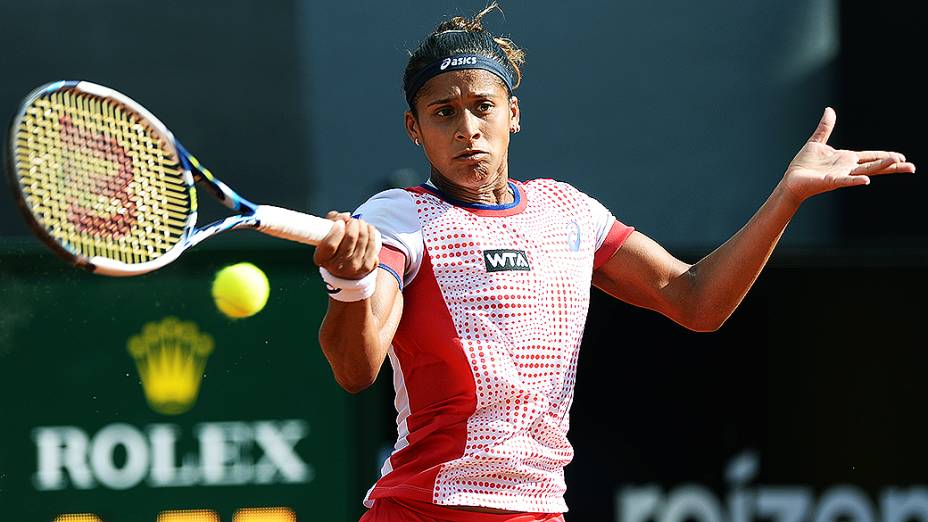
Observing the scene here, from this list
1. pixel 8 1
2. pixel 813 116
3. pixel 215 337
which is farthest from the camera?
pixel 813 116

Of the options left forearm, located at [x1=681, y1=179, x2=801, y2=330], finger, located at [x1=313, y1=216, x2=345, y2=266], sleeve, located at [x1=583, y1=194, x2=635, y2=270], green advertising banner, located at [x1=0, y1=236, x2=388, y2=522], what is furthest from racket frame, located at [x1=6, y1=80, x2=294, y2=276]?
green advertising banner, located at [x1=0, y1=236, x2=388, y2=522]

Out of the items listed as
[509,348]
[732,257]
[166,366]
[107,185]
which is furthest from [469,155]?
[166,366]

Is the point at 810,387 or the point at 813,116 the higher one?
the point at 813,116

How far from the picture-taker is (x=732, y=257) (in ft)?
12.5

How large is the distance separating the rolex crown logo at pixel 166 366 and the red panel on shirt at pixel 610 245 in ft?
6.73

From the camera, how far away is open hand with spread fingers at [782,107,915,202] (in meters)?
3.63

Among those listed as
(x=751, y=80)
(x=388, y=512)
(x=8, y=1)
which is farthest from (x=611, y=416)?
(x=8, y=1)

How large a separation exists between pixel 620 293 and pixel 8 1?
4509mm

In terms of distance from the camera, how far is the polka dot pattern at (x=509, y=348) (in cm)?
346

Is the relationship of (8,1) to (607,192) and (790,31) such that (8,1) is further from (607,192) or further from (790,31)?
(790,31)

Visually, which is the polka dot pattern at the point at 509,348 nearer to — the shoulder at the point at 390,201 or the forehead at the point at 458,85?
the shoulder at the point at 390,201

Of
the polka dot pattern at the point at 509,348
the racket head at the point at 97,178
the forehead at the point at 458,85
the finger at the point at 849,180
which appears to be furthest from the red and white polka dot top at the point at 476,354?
the finger at the point at 849,180

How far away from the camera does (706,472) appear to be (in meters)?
5.75

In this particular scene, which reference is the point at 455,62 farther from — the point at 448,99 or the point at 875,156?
the point at 875,156
